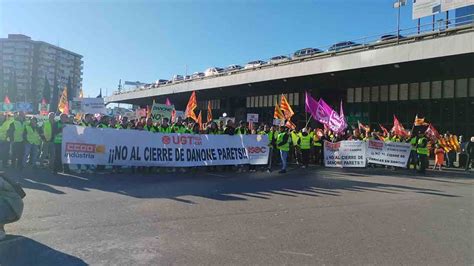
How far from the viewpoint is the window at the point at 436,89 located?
32.4 metres

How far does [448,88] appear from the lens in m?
31.8

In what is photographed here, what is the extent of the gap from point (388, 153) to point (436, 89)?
14.9 m

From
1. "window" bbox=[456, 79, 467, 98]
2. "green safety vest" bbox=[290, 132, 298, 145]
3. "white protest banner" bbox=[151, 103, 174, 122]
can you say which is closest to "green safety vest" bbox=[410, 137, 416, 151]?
"green safety vest" bbox=[290, 132, 298, 145]

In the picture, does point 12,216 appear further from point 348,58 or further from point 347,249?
point 348,58

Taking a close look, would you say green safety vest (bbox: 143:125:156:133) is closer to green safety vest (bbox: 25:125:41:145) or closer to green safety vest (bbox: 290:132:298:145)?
green safety vest (bbox: 25:125:41:145)

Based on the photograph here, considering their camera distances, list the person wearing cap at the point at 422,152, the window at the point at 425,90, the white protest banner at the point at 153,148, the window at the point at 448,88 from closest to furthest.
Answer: the white protest banner at the point at 153,148 → the person wearing cap at the point at 422,152 → the window at the point at 448,88 → the window at the point at 425,90

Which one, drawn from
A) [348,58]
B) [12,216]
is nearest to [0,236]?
[12,216]

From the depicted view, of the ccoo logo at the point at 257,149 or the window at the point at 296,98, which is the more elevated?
the window at the point at 296,98

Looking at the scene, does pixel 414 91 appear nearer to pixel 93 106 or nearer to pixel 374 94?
pixel 374 94

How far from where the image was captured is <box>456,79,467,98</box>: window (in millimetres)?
30763

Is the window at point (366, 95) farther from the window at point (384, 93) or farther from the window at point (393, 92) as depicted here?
the window at point (393, 92)

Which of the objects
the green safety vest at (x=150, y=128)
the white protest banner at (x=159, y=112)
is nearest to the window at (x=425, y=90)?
the white protest banner at (x=159, y=112)

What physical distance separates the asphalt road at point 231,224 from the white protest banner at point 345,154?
6739 mm

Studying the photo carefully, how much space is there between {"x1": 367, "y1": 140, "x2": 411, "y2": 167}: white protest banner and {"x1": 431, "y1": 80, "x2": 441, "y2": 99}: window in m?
14.4
